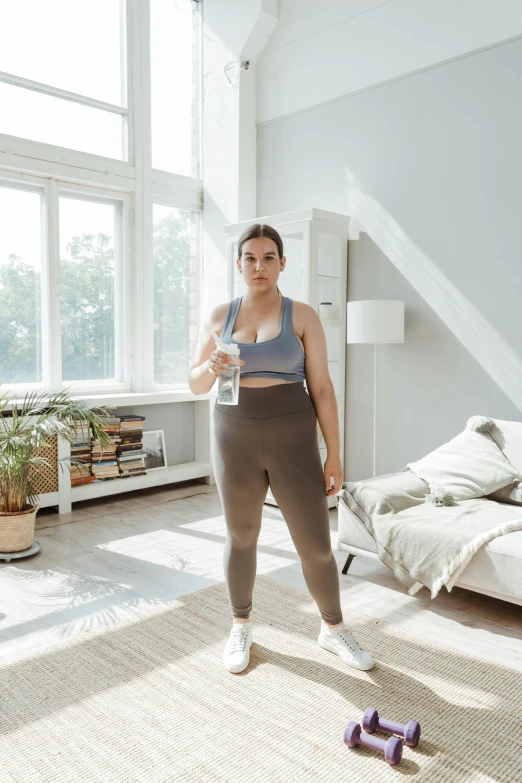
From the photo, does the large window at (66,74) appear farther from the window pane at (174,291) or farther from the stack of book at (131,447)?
the stack of book at (131,447)

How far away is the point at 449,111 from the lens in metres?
3.79

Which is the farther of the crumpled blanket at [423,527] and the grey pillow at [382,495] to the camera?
the grey pillow at [382,495]

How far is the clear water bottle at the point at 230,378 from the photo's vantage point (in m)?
1.95

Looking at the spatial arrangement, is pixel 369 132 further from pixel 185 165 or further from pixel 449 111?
pixel 185 165

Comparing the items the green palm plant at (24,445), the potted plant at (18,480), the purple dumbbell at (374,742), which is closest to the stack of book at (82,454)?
the green palm plant at (24,445)

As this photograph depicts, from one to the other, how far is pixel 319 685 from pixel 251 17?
14.9ft

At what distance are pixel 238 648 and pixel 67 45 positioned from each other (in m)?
4.29

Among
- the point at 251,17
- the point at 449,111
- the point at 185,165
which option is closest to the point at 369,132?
the point at 449,111

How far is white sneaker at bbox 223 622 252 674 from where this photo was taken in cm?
222

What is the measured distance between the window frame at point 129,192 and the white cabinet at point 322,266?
99 cm

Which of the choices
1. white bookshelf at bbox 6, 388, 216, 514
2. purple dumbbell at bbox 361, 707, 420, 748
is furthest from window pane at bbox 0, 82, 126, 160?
purple dumbbell at bbox 361, 707, 420, 748

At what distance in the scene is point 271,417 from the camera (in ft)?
6.65

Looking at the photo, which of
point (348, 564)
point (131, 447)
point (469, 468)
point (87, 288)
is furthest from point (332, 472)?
point (87, 288)

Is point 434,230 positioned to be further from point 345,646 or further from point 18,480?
point 18,480
